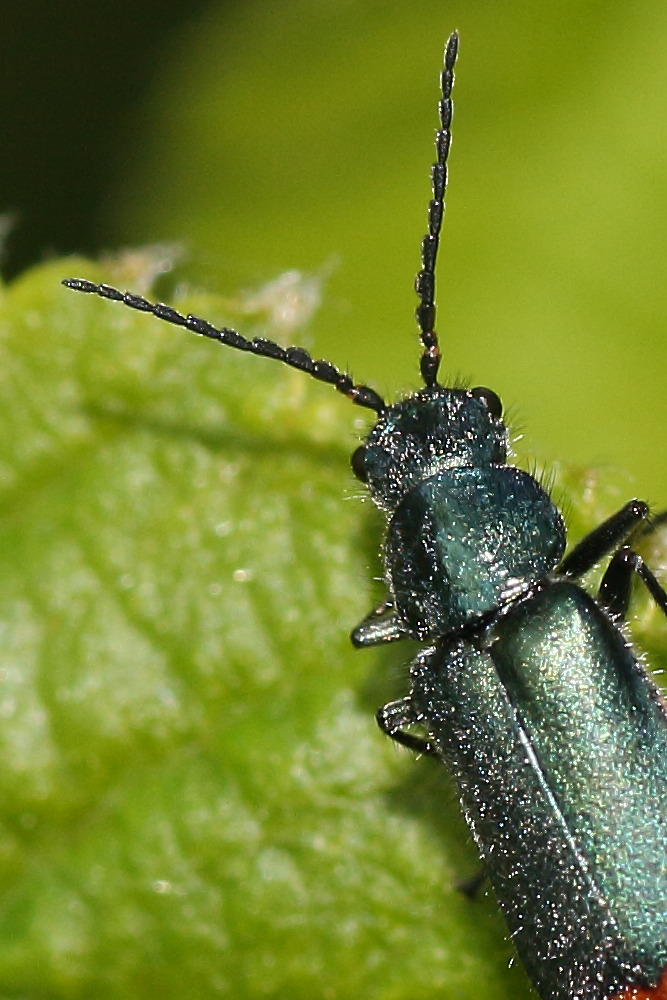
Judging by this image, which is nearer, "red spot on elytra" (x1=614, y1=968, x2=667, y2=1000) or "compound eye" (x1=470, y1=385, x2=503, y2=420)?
"red spot on elytra" (x1=614, y1=968, x2=667, y2=1000)

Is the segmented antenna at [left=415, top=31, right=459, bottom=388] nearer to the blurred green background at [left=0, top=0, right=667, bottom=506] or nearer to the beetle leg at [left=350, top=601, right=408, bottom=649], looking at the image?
the blurred green background at [left=0, top=0, right=667, bottom=506]

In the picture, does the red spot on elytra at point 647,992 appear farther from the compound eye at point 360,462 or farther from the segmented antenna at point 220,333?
the segmented antenna at point 220,333

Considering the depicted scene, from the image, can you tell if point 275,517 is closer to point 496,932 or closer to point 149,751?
point 149,751

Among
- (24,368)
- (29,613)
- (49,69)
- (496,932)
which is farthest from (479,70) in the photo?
(496,932)

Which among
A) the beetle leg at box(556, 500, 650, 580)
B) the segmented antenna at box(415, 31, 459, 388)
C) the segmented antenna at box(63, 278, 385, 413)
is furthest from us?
the segmented antenna at box(415, 31, 459, 388)

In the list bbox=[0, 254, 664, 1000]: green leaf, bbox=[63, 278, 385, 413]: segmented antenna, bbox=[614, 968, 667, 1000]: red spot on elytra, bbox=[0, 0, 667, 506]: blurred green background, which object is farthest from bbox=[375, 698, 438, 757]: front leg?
bbox=[0, 0, 667, 506]: blurred green background

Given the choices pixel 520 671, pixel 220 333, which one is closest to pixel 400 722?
pixel 520 671
